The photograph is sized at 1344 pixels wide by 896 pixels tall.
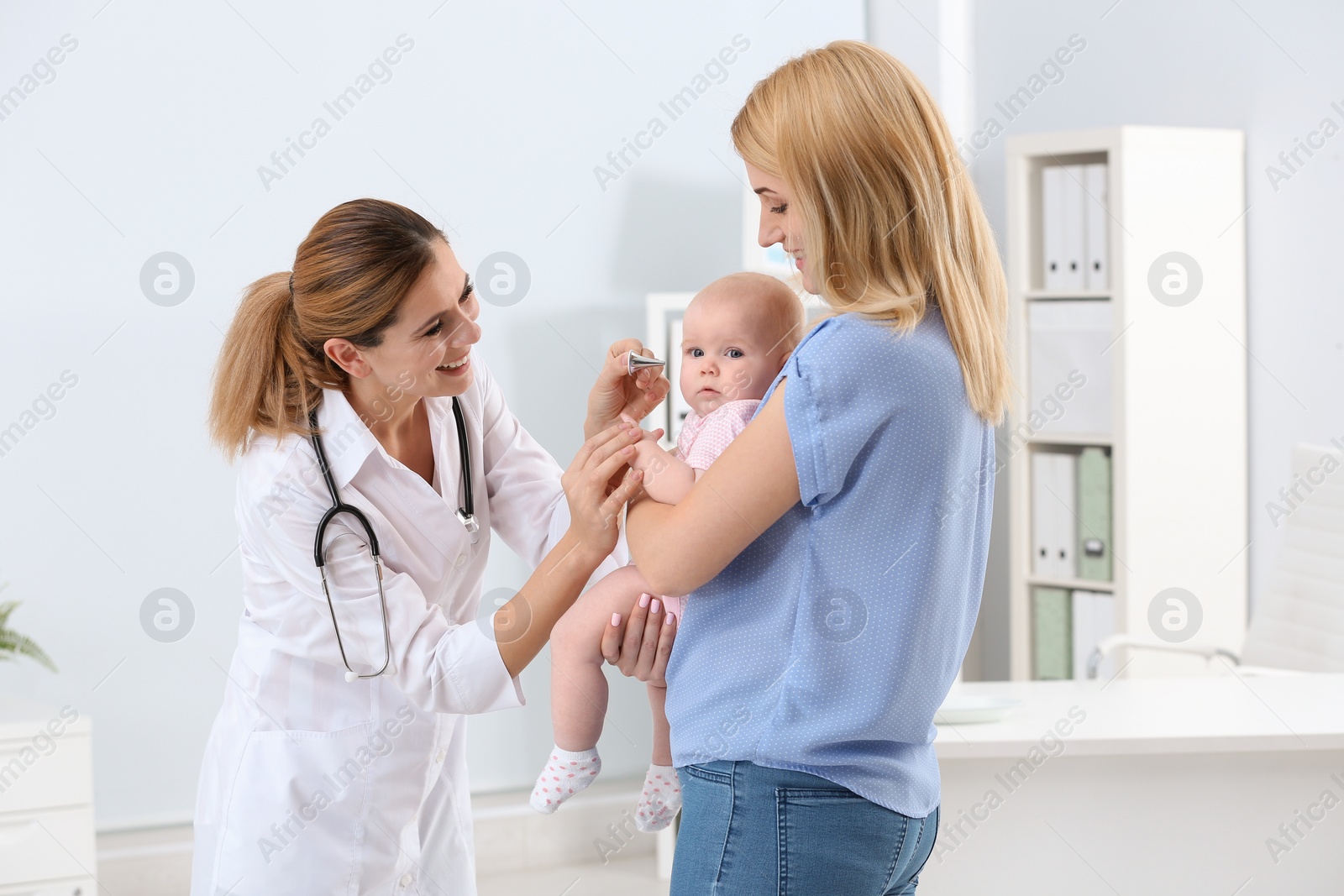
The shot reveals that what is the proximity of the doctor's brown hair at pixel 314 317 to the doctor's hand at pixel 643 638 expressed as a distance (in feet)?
1.62

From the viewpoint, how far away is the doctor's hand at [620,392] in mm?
1511

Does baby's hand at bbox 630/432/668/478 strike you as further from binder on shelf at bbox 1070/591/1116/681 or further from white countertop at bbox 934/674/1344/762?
binder on shelf at bbox 1070/591/1116/681

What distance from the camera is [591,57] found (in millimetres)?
3818

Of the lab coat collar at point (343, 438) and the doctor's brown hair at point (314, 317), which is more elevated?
the doctor's brown hair at point (314, 317)

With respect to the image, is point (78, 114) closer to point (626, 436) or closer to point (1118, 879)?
point (626, 436)

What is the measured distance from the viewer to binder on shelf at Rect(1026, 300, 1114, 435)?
353cm

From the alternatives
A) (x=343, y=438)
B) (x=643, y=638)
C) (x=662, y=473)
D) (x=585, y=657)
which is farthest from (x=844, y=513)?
(x=343, y=438)

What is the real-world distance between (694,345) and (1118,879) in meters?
1.21

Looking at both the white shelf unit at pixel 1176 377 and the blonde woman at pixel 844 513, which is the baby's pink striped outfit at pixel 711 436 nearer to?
the blonde woman at pixel 844 513

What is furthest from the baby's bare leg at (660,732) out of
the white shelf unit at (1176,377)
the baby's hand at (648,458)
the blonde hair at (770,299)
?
the white shelf unit at (1176,377)

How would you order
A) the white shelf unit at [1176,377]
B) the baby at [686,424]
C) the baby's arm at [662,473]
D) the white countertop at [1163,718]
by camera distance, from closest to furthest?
the baby's arm at [662,473], the baby at [686,424], the white countertop at [1163,718], the white shelf unit at [1176,377]

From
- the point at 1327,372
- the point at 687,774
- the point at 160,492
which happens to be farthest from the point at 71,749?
the point at 1327,372

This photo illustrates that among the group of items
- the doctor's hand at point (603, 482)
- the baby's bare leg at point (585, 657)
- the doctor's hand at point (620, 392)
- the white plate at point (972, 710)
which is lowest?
the white plate at point (972, 710)

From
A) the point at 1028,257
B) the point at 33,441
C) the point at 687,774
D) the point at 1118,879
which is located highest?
the point at 1028,257
